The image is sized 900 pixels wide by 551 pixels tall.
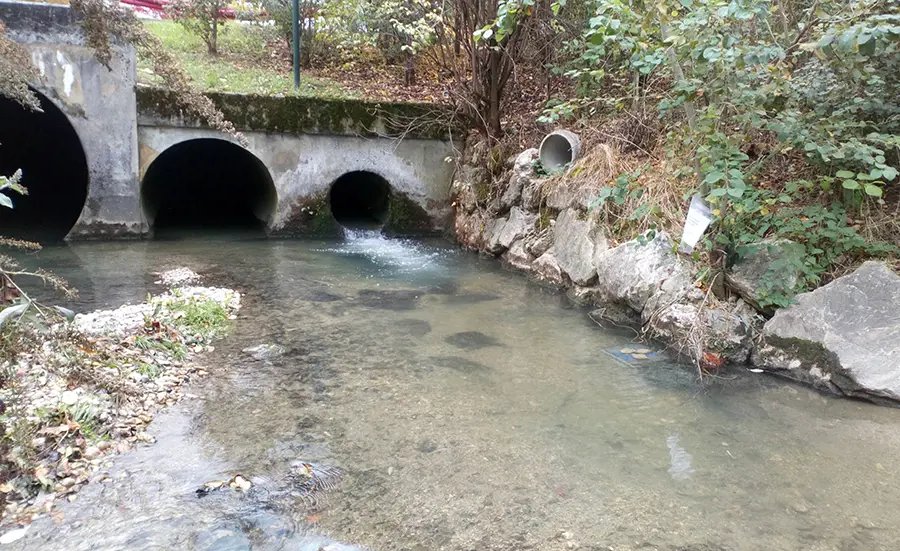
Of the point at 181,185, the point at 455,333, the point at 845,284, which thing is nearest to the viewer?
the point at 845,284

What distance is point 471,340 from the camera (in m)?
5.67

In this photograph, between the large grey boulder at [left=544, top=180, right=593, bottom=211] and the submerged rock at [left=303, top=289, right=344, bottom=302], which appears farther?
the large grey boulder at [left=544, top=180, right=593, bottom=211]

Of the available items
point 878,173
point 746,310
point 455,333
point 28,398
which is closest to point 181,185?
point 455,333

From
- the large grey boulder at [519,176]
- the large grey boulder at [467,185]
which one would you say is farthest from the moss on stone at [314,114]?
the large grey boulder at [519,176]

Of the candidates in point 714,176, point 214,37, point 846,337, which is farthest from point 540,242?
point 214,37

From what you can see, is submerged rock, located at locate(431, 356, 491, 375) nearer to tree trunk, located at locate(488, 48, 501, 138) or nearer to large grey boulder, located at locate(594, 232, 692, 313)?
large grey boulder, located at locate(594, 232, 692, 313)

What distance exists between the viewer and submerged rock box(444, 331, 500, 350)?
18.1 ft

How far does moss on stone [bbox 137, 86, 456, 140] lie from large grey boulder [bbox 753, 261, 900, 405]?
7000 millimetres

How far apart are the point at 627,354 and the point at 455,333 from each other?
155 centimetres

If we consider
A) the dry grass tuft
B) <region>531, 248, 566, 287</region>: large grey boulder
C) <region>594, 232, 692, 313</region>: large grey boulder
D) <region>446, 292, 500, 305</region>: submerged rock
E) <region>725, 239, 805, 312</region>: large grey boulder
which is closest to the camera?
<region>725, 239, 805, 312</region>: large grey boulder

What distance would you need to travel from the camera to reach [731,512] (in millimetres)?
3152

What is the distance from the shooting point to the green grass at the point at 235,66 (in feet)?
34.0

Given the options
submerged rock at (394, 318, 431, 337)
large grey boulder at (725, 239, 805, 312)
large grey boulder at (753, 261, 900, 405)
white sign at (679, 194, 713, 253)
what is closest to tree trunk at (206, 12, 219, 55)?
submerged rock at (394, 318, 431, 337)

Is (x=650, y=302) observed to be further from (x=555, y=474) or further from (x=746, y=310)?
(x=555, y=474)
